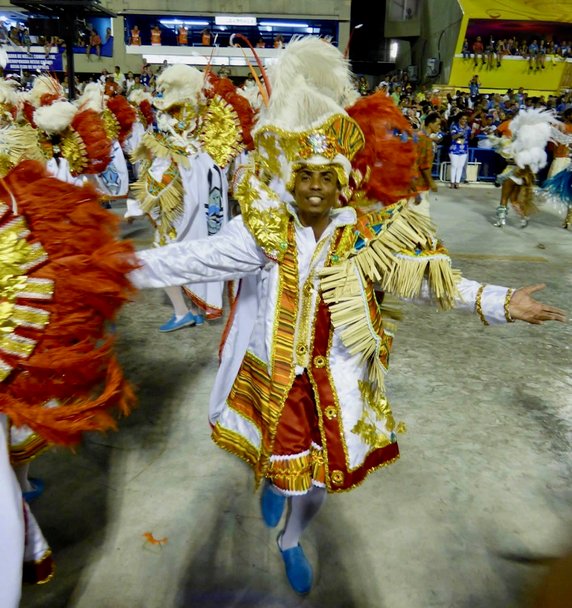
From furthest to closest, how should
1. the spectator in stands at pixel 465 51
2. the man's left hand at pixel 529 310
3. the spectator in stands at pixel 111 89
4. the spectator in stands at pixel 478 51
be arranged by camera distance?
the spectator in stands at pixel 465 51 < the spectator in stands at pixel 478 51 < the spectator in stands at pixel 111 89 < the man's left hand at pixel 529 310

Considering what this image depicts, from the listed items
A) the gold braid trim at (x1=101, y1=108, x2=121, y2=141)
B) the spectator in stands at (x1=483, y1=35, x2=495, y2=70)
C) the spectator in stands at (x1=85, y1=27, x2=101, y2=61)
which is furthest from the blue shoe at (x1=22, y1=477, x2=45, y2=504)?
the spectator in stands at (x1=85, y1=27, x2=101, y2=61)

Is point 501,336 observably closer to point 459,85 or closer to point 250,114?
point 250,114

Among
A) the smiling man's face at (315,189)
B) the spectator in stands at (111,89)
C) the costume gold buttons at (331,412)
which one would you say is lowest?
the costume gold buttons at (331,412)

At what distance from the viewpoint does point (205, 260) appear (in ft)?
7.08

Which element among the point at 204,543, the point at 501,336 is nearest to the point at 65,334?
the point at 204,543

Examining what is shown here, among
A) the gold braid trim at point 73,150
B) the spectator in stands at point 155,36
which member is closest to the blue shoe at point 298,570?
the gold braid trim at point 73,150

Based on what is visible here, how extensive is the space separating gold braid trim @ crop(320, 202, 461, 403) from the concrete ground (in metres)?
0.73

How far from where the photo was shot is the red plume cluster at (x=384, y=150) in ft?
7.25

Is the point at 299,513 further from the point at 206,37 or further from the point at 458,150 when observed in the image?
the point at 206,37

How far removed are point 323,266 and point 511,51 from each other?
88.7 feet

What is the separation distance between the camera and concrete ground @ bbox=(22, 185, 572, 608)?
94.3 inches

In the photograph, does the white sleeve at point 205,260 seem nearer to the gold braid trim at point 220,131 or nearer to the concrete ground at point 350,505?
the concrete ground at point 350,505

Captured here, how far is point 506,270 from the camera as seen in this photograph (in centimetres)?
708

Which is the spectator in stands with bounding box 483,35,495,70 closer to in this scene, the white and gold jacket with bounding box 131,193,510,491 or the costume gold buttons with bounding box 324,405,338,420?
the white and gold jacket with bounding box 131,193,510,491
